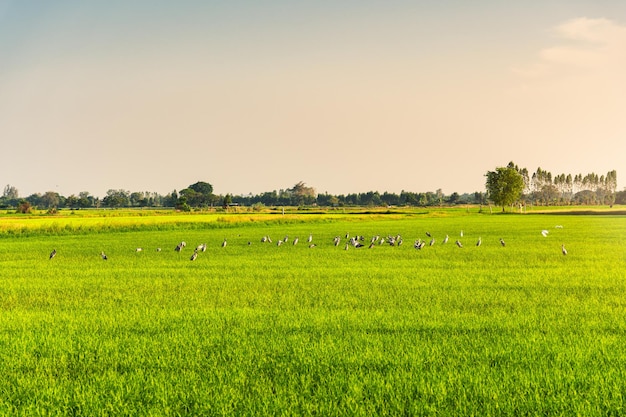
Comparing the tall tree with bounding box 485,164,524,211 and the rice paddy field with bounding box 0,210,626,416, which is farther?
the tall tree with bounding box 485,164,524,211

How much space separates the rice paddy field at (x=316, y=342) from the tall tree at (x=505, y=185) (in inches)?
4256

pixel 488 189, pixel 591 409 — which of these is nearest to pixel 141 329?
pixel 591 409

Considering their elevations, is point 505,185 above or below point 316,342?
above

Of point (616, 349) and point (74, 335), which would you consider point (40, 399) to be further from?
point (616, 349)

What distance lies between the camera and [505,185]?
388 ft

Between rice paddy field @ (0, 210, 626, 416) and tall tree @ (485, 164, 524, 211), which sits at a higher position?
tall tree @ (485, 164, 524, 211)

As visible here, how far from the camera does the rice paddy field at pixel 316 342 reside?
5.76 metres

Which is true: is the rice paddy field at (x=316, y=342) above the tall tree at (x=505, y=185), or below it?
below

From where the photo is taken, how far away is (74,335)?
8695 mm

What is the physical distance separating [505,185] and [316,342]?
120641 mm

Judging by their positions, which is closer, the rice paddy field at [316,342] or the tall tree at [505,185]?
the rice paddy field at [316,342]

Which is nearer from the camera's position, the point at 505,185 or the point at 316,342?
the point at 316,342

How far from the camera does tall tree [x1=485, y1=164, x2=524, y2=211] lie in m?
117

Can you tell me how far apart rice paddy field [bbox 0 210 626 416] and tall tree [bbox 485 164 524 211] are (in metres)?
108
